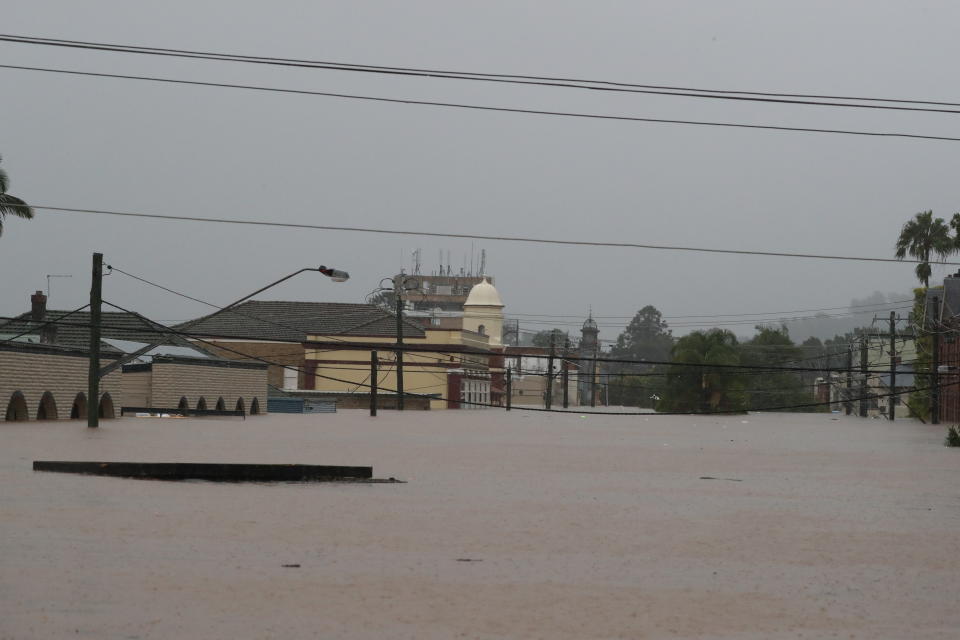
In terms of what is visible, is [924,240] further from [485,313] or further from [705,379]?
[485,313]

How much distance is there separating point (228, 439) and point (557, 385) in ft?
421

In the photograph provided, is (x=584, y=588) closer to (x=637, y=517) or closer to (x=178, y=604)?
(x=178, y=604)

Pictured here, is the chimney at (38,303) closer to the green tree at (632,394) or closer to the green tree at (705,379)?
the green tree at (705,379)

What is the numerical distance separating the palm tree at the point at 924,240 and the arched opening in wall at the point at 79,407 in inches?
2143

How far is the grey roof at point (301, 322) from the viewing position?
10475 cm

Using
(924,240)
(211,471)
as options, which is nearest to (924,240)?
(924,240)

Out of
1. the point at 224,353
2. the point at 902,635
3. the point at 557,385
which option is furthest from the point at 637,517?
the point at 557,385

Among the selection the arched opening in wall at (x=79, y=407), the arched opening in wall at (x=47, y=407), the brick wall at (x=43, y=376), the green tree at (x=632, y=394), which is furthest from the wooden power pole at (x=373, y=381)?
the green tree at (x=632, y=394)

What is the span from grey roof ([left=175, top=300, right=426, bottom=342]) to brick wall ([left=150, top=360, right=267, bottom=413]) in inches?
939

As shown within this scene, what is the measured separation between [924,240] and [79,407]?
183ft

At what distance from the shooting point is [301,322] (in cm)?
10975

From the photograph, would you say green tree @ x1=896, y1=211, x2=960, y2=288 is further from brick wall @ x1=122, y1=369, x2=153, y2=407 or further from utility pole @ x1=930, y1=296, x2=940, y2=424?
brick wall @ x1=122, y1=369, x2=153, y2=407

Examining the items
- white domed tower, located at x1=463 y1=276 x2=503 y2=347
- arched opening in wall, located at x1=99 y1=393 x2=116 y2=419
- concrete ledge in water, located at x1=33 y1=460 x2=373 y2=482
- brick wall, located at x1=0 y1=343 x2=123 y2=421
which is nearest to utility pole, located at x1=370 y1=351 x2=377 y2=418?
arched opening in wall, located at x1=99 y1=393 x2=116 y2=419

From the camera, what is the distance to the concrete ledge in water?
23078mm
